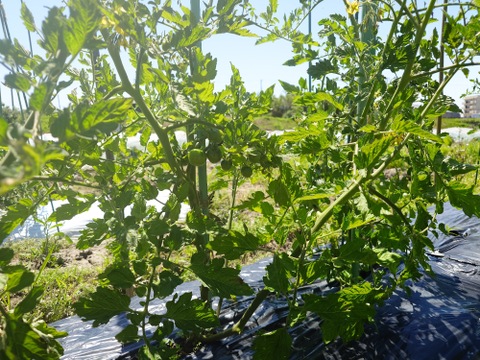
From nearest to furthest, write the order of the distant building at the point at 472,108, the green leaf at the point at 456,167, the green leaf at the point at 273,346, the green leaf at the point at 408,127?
the green leaf at the point at 408,127 → the green leaf at the point at 273,346 → the green leaf at the point at 456,167 → the distant building at the point at 472,108

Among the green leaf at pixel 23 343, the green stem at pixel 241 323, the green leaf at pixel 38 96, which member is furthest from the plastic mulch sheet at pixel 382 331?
the green leaf at pixel 38 96

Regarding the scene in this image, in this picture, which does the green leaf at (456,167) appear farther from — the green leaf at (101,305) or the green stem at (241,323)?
the green leaf at (101,305)

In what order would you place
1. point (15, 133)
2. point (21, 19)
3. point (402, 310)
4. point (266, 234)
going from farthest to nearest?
point (402, 310) < point (266, 234) < point (21, 19) < point (15, 133)

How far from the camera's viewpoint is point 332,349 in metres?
1.30

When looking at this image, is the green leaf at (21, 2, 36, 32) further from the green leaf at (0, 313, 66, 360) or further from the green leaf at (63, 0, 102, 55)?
the green leaf at (0, 313, 66, 360)

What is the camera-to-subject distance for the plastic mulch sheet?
4.27 feet

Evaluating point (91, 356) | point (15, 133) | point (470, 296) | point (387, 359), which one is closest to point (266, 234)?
point (15, 133)

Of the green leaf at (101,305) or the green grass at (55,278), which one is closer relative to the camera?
the green leaf at (101,305)

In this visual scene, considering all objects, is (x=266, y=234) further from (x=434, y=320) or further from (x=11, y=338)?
(x=434, y=320)

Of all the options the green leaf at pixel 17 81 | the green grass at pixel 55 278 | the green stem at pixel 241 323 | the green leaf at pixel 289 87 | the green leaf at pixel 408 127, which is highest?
the green leaf at pixel 289 87

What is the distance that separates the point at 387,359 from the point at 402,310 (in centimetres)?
29

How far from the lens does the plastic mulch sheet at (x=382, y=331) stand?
51.3 inches

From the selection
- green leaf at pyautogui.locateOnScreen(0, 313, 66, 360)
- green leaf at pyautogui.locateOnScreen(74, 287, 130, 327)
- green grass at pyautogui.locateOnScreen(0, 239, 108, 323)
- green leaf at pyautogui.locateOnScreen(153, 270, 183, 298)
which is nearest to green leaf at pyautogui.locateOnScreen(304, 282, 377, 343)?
green leaf at pyautogui.locateOnScreen(153, 270, 183, 298)

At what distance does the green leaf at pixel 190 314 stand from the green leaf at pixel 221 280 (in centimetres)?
5
